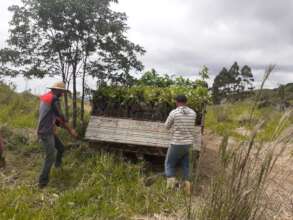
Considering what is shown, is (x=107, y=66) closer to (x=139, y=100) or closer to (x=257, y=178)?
(x=139, y=100)

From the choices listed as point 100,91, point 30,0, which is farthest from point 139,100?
point 30,0

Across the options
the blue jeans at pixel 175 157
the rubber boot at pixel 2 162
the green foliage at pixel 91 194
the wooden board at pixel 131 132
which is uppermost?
the wooden board at pixel 131 132

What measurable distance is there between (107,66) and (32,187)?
342cm

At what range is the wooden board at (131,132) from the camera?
6656 millimetres

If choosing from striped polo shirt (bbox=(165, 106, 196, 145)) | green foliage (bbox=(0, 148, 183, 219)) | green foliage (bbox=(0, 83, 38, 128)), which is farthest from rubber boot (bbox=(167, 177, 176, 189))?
green foliage (bbox=(0, 83, 38, 128))

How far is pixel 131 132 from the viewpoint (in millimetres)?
6766

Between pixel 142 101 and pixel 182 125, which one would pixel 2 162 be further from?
pixel 182 125

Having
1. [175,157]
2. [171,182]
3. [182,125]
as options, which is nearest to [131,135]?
[175,157]

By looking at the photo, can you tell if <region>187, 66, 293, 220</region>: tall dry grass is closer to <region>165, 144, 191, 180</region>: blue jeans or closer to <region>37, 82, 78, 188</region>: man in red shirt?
<region>165, 144, 191, 180</region>: blue jeans

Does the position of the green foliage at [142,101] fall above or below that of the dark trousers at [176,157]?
above

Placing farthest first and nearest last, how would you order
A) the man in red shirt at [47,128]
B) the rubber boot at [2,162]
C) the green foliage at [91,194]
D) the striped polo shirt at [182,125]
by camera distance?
the rubber boot at [2,162] → the striped polo shirt at [182,125] → the man in red shirt at [47,128] → the green foliage at [91,194]

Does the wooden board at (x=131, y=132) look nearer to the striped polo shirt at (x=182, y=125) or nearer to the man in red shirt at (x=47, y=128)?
the striped polo shirt at (x=182, y=125)

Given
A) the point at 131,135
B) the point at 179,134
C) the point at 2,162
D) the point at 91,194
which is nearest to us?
the point at 91,194

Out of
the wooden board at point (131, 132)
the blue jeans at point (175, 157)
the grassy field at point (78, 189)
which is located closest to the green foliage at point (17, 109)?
the grassy field at point (78, 189)
